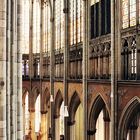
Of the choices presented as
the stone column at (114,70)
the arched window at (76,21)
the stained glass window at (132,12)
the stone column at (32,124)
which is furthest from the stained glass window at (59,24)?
the stained glass window at (132,12)

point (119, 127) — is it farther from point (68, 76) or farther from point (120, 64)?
point (68, 76)

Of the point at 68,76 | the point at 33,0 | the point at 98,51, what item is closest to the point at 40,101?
the point at 68,76

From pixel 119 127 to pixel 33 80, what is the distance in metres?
16.2

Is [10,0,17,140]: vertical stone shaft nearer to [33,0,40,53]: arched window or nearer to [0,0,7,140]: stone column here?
[0,0,7,140]: stone column

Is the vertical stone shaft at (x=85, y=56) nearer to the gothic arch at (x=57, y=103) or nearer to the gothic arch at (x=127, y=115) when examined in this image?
the gothic arch at (x=127, y=115)

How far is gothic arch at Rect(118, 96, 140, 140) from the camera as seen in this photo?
1769 centimetres

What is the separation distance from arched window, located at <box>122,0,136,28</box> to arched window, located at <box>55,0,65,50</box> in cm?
857

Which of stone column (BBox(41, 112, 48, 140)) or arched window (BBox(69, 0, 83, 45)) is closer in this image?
arched window (BBox(69, 0, 83, 45))

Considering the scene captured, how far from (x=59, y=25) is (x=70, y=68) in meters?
4.45

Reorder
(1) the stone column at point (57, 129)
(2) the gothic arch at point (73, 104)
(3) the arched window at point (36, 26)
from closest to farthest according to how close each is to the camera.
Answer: (2) the gothic arch at point (73, 104), (1) the stone column at point (57, 129), (3) the arched window at point (36, 26)

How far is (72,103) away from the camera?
83.8 ft

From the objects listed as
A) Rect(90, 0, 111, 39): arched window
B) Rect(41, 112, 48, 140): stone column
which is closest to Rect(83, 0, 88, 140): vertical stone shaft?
Rect(90, 0, 111, 39): arched window

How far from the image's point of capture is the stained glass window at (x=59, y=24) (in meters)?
28.1

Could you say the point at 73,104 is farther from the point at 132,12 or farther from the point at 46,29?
the point at 132,12
